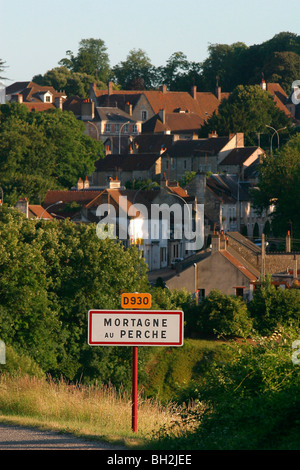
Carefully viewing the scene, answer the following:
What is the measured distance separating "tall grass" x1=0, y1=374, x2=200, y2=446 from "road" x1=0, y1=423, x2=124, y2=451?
22 centimetres

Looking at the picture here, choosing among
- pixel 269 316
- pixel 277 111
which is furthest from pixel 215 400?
pixel 277 111

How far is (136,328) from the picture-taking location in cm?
1241

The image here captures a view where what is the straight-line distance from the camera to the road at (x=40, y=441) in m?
11.7

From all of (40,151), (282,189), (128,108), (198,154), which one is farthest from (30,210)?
(128,108)

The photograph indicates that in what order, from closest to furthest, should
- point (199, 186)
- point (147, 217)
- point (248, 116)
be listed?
point (147, 217)
point (199, 186)
point (248, 116)

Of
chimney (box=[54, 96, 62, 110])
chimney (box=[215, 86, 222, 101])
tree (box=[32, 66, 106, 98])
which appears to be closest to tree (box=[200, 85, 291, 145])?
chimney (box=[215, 86, 222, 101])

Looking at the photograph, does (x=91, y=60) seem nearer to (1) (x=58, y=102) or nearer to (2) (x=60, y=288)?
(1) (x=58, y=102)

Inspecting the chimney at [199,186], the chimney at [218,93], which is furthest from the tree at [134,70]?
the chimney at [199,186]

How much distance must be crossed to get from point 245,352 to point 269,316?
44584 mm

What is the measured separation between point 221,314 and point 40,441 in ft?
150

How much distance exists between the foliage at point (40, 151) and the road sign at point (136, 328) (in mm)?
88737

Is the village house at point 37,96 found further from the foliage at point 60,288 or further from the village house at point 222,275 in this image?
the foliage at point 60,288

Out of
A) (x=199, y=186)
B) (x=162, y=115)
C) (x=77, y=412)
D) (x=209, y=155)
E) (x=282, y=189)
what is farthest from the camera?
(x=162, y=115)
